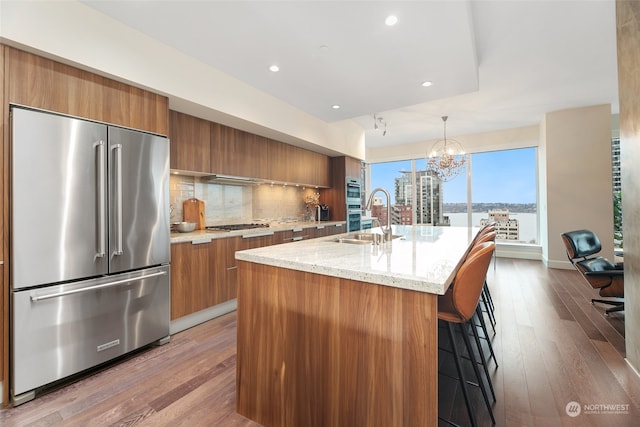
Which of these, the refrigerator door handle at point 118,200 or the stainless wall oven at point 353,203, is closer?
the refrigerator door handle at point 118,200

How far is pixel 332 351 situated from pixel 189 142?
2.71m

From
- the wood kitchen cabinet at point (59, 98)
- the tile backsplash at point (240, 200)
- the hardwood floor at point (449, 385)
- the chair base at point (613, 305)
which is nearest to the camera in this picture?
the hardwood floor at point (449, 385)

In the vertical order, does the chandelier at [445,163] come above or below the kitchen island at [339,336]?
above

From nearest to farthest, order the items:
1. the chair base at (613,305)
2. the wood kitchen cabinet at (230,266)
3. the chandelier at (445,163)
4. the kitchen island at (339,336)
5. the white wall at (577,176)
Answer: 1. the kitchen island at (339,336)
2. the chair base at (613,305)
3. the wood kitchen cabinet at (230,266)
4. the white wall at (577,176)
5. the chandelier at (445,163)

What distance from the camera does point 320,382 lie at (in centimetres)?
135

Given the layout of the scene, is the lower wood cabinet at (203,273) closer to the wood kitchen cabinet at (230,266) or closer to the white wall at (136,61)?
the wood kitchen cabinet at (230,266)

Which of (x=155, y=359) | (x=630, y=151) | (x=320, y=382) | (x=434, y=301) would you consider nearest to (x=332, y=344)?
(x=320, y=382)

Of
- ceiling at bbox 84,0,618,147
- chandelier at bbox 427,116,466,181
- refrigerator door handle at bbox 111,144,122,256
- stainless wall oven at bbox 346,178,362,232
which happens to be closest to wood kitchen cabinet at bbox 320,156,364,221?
stainless wall oven at bbox 346,178,362,232

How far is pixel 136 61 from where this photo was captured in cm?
226

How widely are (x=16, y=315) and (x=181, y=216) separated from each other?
1.75 meters

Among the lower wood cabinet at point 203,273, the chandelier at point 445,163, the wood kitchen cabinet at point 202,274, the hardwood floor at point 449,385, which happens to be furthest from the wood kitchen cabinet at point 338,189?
the hardwood floor at point 449,385

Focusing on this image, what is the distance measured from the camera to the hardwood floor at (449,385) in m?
1.58

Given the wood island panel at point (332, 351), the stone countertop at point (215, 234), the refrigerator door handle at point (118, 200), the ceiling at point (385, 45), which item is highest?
the ceiling at point (385, 45)

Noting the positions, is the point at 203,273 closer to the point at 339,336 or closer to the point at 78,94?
the point at 78,94
